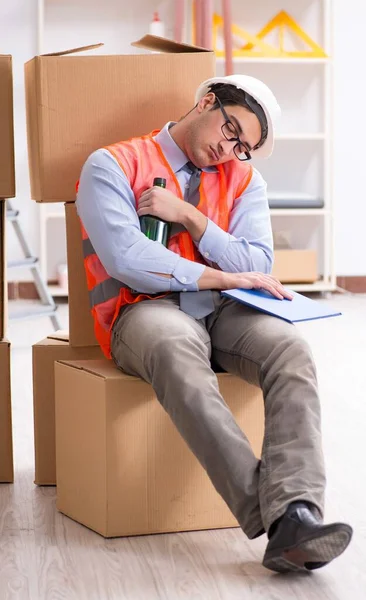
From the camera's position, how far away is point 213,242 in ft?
7.23

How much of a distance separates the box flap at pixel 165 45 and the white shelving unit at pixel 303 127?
3182 mm

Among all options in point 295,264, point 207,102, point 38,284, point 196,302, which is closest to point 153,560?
point 196,302

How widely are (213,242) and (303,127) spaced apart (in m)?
3.83

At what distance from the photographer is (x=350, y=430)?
2961mm

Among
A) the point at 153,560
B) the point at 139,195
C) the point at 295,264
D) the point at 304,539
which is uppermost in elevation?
the point at 139,195

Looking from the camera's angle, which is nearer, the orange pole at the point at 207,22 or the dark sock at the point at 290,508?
the dark sock at the point at 290,508

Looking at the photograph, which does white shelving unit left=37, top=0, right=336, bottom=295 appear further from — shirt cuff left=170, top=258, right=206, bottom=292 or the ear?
shirt cuff left=170, top=258, right=206, bottom=292

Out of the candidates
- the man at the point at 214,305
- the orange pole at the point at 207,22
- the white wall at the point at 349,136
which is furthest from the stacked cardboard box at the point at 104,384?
the white wall at the point at 349,136

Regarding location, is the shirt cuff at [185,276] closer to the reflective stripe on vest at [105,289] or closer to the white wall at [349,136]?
the reflective stripe on vest at [105,289]

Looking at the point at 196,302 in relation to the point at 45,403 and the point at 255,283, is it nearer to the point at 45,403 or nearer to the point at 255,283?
the point at 255,283

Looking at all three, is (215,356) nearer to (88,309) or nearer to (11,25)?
(88,309)

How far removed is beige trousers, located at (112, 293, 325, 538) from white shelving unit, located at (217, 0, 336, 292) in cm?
358

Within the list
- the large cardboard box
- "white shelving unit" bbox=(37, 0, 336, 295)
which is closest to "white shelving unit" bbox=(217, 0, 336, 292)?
"white shelving unit" bbox=(37, 0, 336, 295)

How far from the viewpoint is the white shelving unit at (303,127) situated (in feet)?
18.7
